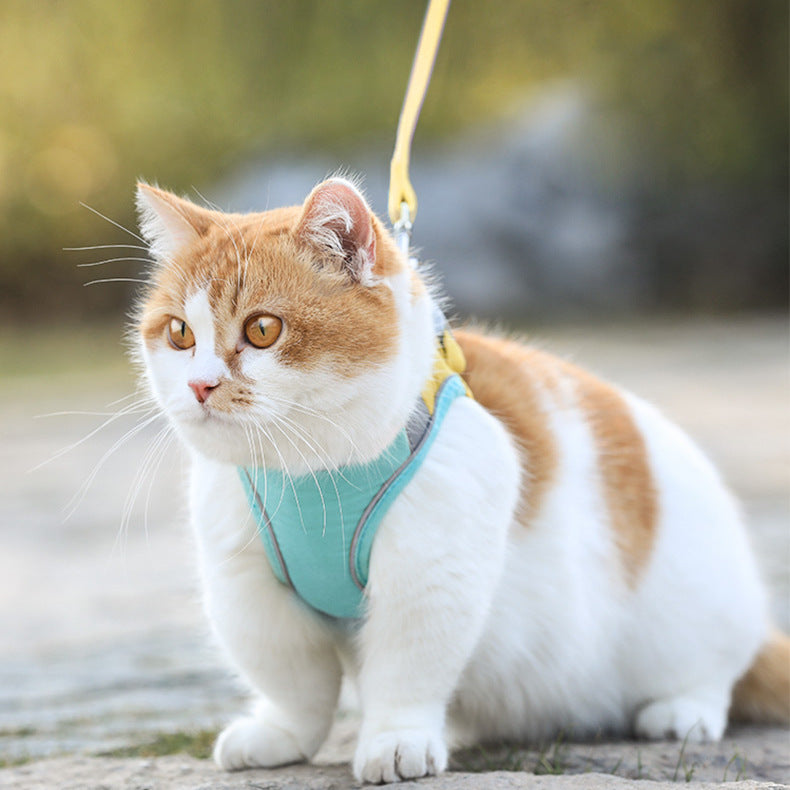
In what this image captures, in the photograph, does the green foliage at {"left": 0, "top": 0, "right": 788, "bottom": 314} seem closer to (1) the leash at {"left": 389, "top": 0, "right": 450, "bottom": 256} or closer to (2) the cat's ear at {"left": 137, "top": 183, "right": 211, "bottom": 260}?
(1) the leash at {"left": 389, "top": 0, "right": 450, "bottom": 256}

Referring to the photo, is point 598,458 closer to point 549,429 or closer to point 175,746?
point 549,429

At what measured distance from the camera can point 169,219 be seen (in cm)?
185

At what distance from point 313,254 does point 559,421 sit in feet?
2.31

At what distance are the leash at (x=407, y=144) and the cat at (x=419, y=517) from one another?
6.0 inches

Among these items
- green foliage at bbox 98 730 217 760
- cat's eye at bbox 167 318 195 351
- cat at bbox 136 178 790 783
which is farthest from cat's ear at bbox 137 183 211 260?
green foliage at bbox 98 730 217 760

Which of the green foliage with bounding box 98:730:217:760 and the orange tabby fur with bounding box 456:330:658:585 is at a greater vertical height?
the orange tabby fur with bounding box 456:330:658:585

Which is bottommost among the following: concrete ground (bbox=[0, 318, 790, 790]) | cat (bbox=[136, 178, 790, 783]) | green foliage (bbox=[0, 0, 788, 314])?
concrete ground (bbox=[0, 318, 790, 790])

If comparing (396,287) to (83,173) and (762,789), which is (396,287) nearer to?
(762,789)

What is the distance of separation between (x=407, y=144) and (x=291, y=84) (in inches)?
478

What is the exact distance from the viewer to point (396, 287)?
5.82 feet

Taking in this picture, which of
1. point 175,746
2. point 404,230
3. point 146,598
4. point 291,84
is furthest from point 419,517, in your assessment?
point 291,84

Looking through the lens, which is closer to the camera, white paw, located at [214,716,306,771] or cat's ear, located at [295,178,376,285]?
cat's ear, located at [295,178,376,285]

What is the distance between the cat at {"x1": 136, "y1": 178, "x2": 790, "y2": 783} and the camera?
1.68 metres

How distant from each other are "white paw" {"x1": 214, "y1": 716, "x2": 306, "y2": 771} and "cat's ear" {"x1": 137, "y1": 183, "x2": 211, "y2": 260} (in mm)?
902
